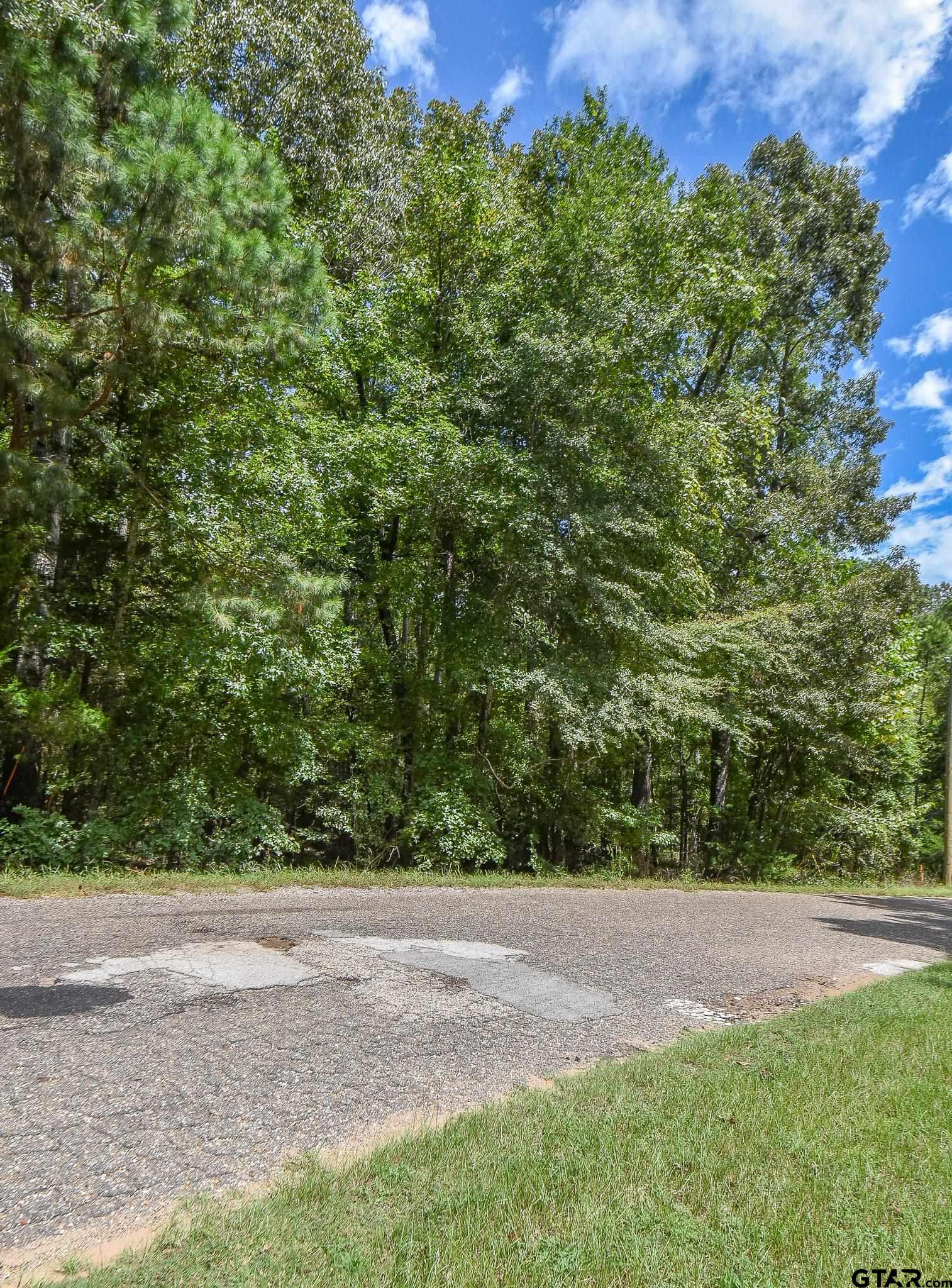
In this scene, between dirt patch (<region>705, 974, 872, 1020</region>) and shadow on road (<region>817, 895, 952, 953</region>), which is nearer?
dirt patch (<region>705, 974, 872, 1020</region>)

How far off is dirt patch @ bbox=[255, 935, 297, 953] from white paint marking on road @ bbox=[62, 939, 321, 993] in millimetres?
74

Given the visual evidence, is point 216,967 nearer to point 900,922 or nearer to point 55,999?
point 55,999

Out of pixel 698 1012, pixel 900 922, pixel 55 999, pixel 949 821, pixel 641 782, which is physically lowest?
pixel 900 922

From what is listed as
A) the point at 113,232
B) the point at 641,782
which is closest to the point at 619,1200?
the point at 113,232

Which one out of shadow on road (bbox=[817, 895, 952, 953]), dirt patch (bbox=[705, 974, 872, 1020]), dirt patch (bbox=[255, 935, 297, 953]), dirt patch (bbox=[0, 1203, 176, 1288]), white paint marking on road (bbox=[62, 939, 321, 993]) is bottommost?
shadow on road (bbox=[817, 895, 952, 953])

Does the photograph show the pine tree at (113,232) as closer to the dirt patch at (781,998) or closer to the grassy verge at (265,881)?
the grassy verge at (265,881)

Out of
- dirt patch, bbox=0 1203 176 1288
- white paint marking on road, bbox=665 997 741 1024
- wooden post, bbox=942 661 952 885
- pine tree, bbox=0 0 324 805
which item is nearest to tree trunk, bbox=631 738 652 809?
wooden post, bbox=942 661 952 885

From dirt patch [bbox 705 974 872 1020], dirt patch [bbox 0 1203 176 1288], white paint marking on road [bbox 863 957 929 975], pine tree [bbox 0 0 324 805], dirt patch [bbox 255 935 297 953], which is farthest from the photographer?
white paint marking on road [bbox 863 957 929 975]

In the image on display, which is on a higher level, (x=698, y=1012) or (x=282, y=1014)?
(x=282, y=1014)

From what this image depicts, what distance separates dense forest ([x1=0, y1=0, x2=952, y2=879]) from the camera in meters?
→ 6.96

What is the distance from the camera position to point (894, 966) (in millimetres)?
6676

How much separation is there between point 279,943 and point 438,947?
1.18 m

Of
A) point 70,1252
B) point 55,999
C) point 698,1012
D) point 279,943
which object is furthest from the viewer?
point 279,943

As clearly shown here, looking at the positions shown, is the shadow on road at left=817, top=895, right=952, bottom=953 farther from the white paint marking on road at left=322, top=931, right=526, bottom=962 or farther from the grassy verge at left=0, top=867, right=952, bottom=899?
the white paint marking on road at left=322, top=931, right=526, bottom=962
